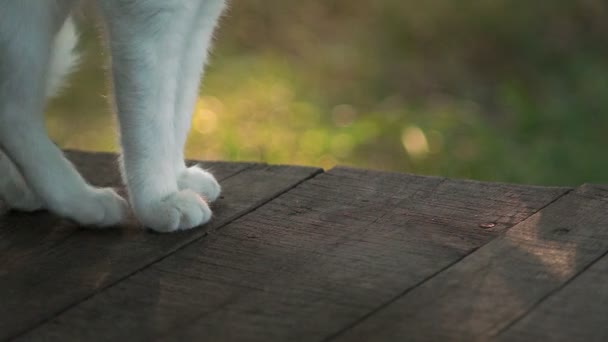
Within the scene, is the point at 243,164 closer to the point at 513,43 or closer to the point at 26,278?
the point at 26,278

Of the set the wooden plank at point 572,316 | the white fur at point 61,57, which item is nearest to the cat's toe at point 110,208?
the white fur at point 61,57

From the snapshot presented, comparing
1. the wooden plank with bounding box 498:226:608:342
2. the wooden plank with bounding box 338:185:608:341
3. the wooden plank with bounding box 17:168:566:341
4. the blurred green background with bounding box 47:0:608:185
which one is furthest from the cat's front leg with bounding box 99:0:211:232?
the blurred green background with bounding box 47:0:608:185

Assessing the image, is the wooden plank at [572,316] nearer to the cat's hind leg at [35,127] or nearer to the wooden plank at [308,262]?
the wooden plank at [308,262]

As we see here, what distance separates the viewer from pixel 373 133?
3.75 metres

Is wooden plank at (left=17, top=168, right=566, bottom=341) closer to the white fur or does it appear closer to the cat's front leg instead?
the cat's front leg

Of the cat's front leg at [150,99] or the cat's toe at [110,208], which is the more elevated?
the cat's front leg at [150,99]

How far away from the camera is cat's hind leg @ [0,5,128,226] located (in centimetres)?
181

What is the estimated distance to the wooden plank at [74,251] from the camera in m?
1.53

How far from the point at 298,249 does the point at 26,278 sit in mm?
450

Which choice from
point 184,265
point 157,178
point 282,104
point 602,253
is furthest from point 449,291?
point 282,104

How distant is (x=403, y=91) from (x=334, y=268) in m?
2.89

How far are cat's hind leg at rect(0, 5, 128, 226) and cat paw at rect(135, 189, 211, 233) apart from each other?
0.29ft

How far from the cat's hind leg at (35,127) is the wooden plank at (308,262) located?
0.24 m

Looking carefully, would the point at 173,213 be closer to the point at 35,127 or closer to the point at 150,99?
the point at 150,99
